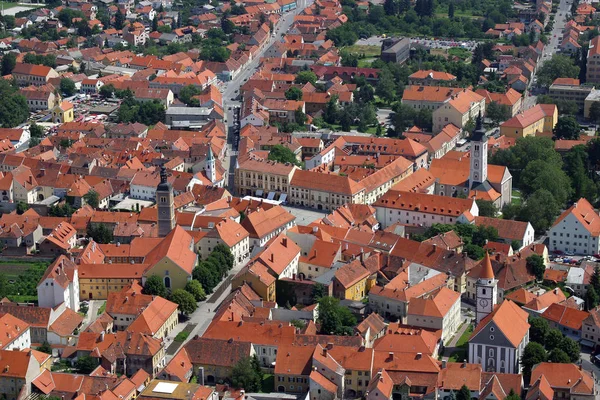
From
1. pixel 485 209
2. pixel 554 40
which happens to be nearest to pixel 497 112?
pixel 485 209

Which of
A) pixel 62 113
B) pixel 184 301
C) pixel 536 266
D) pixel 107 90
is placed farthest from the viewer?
pixel 107 90

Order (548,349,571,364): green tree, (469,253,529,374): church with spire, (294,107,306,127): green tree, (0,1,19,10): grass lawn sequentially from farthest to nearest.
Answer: (0,1,19,10): grass lawn, (294,107,306,127): green tree, (469,253,529,374): church with spire, (548,349,571,364): green tree

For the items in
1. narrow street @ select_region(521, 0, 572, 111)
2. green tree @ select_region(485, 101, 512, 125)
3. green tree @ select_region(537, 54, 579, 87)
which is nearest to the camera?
green tree @ select_region(485, 101, 512, 125)

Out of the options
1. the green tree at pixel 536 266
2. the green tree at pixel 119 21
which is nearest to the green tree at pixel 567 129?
the green tree at pixel 536 266

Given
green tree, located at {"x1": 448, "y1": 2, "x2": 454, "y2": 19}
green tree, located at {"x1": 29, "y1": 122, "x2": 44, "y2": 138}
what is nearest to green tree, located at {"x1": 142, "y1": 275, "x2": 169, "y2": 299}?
green tree, located at {"x1": 29, "y1": 122, "x2": 44, "y2": 138}

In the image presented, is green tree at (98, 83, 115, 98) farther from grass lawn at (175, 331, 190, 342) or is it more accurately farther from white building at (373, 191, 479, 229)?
grass lawn at (175, 331, 190, 342)

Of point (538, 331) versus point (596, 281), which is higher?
point (538, 331)

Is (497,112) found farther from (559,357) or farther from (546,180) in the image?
(559,357)
